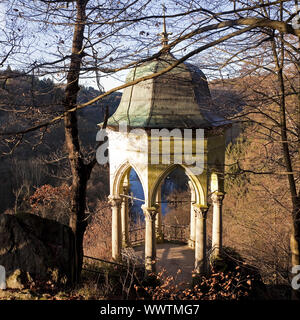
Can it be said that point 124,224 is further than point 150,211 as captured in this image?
Yes

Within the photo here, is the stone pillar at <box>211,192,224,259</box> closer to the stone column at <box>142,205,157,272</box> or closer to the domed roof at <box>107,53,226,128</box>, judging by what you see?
the stone column at <box>142,205,157,272</box>

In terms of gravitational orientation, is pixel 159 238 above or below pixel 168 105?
below

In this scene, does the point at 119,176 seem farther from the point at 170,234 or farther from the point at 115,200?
the point at 170,234

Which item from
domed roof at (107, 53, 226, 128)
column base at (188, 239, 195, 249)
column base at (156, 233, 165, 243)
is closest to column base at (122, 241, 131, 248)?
column base at (156, 233, 165, 243)

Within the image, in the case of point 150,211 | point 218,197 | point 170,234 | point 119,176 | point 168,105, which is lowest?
point 170,234

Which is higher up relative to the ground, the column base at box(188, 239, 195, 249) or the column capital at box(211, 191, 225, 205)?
the column capital at box(211, 191, 225, 205)

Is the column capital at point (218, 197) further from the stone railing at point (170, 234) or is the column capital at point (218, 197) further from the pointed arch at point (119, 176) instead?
the pointed arch at point (119, 176)

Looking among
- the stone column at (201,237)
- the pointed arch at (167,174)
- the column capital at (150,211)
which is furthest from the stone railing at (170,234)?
the pointed arch at (167,174)

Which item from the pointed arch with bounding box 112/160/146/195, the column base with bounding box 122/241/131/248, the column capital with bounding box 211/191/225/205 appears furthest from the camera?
the column base with bounding box 122/241/131/248

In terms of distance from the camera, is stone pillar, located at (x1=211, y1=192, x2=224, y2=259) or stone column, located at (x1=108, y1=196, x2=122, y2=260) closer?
stone column, located at (x1=108, y1=196, x2=122, y2=260)

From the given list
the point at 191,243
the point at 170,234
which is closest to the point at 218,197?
the point at 191,243

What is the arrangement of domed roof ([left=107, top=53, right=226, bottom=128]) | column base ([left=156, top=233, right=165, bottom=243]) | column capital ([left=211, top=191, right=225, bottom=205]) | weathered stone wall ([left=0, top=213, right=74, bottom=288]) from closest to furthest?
weathered stone wall ([left=0, top=213, right=74, bottom=288]) → domed roof ([left=107, top=53, right=226, bottom=128]) → column capital ([left=211, top=191, right=225, bottom=205]) → column base ([left=156, top=233, right=165, bottom=243])

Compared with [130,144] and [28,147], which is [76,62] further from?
[28,147]

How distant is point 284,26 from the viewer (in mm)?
3885
